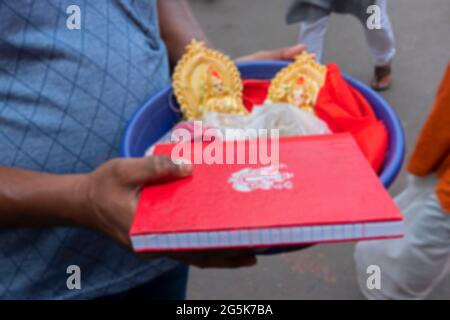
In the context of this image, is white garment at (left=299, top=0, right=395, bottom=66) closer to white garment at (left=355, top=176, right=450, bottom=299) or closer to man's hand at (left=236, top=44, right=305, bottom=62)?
white garment at (left=355, top=176, right=450, bottom=299)

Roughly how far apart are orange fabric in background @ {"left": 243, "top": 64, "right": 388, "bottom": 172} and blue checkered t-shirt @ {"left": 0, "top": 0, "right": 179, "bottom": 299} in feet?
0.77

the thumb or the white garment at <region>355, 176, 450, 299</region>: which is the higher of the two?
the thumb

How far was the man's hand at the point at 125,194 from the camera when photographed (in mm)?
471

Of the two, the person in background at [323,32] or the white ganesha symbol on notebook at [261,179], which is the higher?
the white ganesha symbol on notebook at [261,179]

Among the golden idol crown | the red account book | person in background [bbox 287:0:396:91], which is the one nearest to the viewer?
the red account book

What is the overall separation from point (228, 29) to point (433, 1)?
92 cm

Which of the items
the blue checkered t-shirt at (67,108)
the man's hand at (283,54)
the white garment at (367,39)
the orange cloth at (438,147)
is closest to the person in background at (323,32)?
the white garment at (367,39)

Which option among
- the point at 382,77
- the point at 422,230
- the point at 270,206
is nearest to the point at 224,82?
the point at 270,206

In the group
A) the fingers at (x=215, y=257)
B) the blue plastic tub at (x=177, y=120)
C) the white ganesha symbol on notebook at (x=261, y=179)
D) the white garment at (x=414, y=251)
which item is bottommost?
the white garment at (x=414, y=251)

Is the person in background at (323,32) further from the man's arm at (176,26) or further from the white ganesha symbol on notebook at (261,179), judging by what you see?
the white ganesha symbol on notebook at (261,179)

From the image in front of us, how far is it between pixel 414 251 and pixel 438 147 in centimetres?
27

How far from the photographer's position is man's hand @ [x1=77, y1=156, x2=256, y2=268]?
47 cm

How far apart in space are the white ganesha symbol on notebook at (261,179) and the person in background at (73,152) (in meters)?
0.05

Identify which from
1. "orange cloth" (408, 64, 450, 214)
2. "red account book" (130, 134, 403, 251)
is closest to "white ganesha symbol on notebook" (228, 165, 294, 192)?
"red account book" (130, 134, 403, 251)
